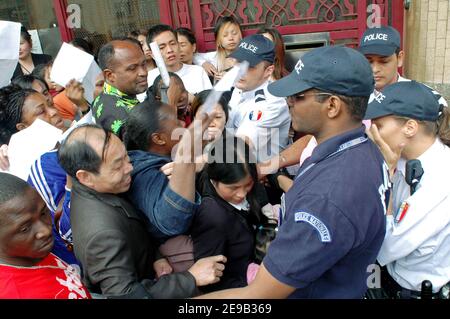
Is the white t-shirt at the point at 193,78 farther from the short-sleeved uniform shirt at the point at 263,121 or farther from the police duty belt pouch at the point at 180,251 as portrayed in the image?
the police duty belt pouch at the point at 180,251

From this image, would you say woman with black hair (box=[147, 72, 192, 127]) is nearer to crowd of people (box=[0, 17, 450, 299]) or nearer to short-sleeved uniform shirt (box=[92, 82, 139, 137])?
crowd of people (box=[0, 17, 450, 299])

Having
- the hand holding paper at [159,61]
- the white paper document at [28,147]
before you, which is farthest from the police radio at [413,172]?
the white paper document at [28,147]

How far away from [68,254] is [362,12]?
4.02 metres

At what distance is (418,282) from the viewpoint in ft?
5.99

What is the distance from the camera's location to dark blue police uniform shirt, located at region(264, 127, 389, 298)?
1.22 metres

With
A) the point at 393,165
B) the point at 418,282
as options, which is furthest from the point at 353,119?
the point at 418,282

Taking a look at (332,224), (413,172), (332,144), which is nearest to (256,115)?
(413,172)

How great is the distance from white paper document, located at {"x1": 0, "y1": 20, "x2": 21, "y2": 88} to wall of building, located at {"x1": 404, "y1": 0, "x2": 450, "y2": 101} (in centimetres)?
398

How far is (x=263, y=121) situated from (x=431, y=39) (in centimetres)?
264

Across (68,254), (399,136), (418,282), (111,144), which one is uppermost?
(111,144)

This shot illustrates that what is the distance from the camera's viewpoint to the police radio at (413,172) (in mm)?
1762

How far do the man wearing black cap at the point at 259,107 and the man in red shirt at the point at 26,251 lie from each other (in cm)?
145

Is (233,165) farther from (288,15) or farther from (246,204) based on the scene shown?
(288,15)

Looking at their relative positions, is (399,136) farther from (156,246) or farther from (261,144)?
(156,246)
